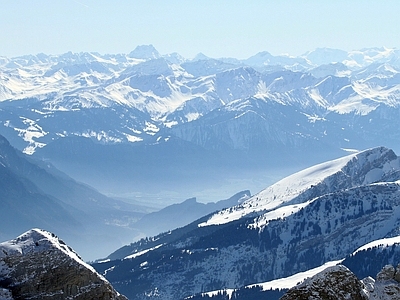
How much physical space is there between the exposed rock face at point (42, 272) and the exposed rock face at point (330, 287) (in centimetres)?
734

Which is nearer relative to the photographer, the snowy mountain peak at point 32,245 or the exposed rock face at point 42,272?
the exposed rock face at point 42,272

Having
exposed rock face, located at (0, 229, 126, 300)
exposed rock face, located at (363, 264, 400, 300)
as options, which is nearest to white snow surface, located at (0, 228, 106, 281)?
exposed rock face, located at (0, 229, 126, 300)

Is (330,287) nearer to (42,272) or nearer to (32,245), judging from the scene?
(42,272)

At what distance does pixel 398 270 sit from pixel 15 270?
16.3 metres

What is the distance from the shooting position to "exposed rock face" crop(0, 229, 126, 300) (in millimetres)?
25906

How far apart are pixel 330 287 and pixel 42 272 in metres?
9.93

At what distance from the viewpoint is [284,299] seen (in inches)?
961

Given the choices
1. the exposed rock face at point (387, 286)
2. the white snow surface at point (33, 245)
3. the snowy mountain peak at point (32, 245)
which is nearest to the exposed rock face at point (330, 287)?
the exposed rock face at point (387, 286)

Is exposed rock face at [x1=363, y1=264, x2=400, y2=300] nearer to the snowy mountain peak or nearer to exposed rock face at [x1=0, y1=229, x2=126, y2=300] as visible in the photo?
exposed rock face at [x1=0, y1=229, x2=126, y2=300]

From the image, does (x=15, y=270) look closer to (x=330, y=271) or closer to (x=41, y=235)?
(x=41, y=235)

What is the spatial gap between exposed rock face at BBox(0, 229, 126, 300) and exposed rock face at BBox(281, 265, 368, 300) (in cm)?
734

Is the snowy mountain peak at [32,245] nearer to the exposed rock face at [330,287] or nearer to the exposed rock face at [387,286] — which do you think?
the exposed rock face at [330,287]

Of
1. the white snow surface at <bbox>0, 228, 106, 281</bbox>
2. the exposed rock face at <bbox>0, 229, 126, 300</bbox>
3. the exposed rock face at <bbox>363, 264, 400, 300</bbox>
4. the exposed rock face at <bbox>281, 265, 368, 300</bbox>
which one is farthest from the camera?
the exposed rock face at <bbox>363, 264, 400, 300</bbox>

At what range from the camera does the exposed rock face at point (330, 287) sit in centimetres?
2406
